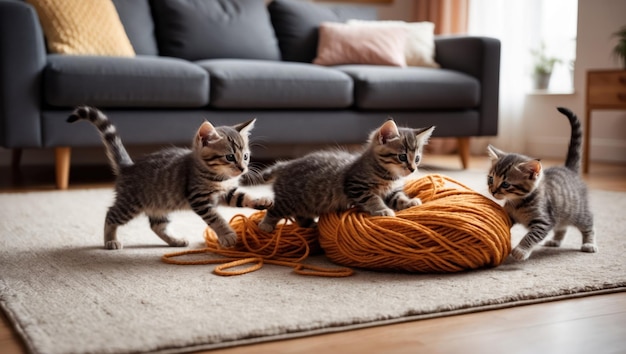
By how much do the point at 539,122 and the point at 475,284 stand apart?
14.0ft

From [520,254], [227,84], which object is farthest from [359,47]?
[520,254]

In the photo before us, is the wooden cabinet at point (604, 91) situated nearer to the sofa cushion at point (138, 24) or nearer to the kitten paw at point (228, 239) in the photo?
the sofa cushion at point (138, 24)

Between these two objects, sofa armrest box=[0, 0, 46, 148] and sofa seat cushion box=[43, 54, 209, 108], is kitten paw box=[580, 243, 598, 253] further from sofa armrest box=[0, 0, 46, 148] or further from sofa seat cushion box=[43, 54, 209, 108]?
sofa armrest box=[0, 0, 46, 148]

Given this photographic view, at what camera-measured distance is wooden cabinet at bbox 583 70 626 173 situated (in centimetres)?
418

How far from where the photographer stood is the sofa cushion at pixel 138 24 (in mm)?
4266

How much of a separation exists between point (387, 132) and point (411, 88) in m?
2.20

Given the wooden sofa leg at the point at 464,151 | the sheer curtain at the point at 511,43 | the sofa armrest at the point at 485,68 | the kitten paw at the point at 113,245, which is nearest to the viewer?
the kitten paw at the point at 113,245

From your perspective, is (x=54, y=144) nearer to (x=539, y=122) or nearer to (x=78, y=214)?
(x=78, y=214)

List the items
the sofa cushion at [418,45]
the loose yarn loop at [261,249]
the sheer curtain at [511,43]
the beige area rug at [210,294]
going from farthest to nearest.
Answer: the sheer curtain at [511,43] < the sofa cushion at [418,45] < the loose yarn loop at [261,249] < the beige area rug at [210,294]

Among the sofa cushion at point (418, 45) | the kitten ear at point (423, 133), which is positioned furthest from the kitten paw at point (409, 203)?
the sofa cushion at point (418, 45)

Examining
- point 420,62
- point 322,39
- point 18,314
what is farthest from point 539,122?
point 18,314

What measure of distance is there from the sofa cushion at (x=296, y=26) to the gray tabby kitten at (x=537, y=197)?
9.48 feet

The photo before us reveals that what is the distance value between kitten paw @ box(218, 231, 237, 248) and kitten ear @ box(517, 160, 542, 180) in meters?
0.82

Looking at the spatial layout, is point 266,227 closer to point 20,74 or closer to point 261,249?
point 261,249
